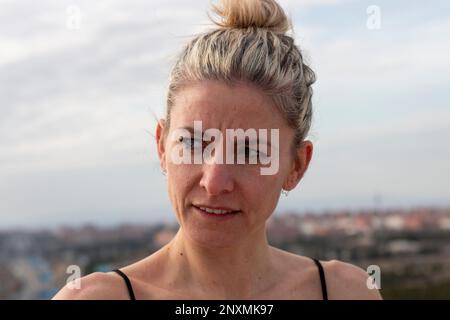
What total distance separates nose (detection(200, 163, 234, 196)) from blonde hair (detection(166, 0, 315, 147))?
1.03ft

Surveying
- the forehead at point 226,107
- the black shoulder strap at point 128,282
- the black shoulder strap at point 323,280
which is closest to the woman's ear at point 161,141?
the forehead at point 226,107

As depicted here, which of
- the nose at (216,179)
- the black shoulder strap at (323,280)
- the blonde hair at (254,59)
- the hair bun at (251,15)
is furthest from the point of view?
the black shoulder strap at (323,280)

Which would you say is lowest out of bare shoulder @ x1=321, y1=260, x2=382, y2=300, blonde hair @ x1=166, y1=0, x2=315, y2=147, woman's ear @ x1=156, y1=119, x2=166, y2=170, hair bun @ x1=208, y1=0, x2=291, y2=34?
bare shoulder @ x1=321, y1=260, x2=382, y2=300

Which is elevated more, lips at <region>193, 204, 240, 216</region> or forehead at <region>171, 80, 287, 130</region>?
forehead at <region>171, 80, 287, 130</region>

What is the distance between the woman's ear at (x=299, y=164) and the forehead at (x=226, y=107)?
0.78ft

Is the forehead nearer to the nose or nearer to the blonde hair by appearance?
the blonde hair

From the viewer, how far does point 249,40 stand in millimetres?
2486

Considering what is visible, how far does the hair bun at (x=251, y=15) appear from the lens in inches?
102

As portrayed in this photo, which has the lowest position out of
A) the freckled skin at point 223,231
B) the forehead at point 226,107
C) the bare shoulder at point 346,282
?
the bare shoulder at point 346,282

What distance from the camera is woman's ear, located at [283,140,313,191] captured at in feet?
8.74

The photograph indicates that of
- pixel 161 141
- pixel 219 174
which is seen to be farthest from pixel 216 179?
pixel 161 141

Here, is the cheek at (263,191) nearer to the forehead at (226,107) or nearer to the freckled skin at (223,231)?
the freckled skin at (223,231)

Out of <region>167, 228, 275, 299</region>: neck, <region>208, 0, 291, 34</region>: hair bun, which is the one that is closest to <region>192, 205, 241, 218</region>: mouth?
<region>167, 228, 275, 299</region>: neck
